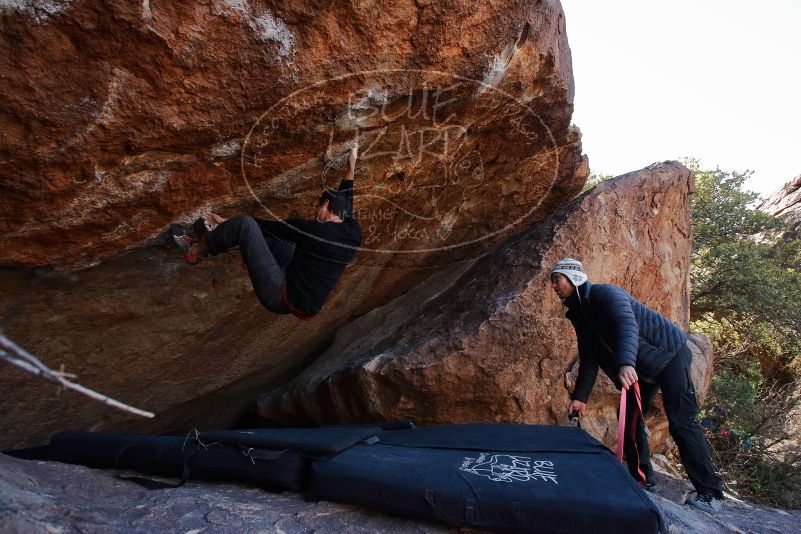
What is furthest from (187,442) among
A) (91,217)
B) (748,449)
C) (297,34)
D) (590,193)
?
(748,449)

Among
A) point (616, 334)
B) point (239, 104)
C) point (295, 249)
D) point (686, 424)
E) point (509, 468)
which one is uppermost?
point (239, 104)

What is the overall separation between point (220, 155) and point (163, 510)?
7.03ft

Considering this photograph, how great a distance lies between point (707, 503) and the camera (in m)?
3.83

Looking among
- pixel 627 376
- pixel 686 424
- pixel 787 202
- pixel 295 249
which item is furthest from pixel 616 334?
pixel 787 202

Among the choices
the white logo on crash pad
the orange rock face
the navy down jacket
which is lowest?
the white logo on crash pad

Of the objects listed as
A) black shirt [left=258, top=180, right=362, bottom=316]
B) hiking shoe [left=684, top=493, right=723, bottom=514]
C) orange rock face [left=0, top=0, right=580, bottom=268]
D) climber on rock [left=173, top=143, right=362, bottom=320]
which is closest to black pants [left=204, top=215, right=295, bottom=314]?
climber on rock [left=173, top=143, right=362, bottom=320]

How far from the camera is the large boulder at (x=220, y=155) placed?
298 centimetres

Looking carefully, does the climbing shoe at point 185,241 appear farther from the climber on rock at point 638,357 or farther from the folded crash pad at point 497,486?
the climber on rock at point 638,357

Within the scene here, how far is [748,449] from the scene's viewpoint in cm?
Answer: 740

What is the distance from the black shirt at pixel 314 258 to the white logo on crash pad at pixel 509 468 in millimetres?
1440

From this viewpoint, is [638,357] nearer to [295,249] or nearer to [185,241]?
[295,249]

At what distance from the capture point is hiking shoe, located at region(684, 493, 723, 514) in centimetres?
379

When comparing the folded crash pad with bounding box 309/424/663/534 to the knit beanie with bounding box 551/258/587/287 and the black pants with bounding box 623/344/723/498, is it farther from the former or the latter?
the knit beanie with bounding box 551/258/587/287

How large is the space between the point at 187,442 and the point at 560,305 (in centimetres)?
330
